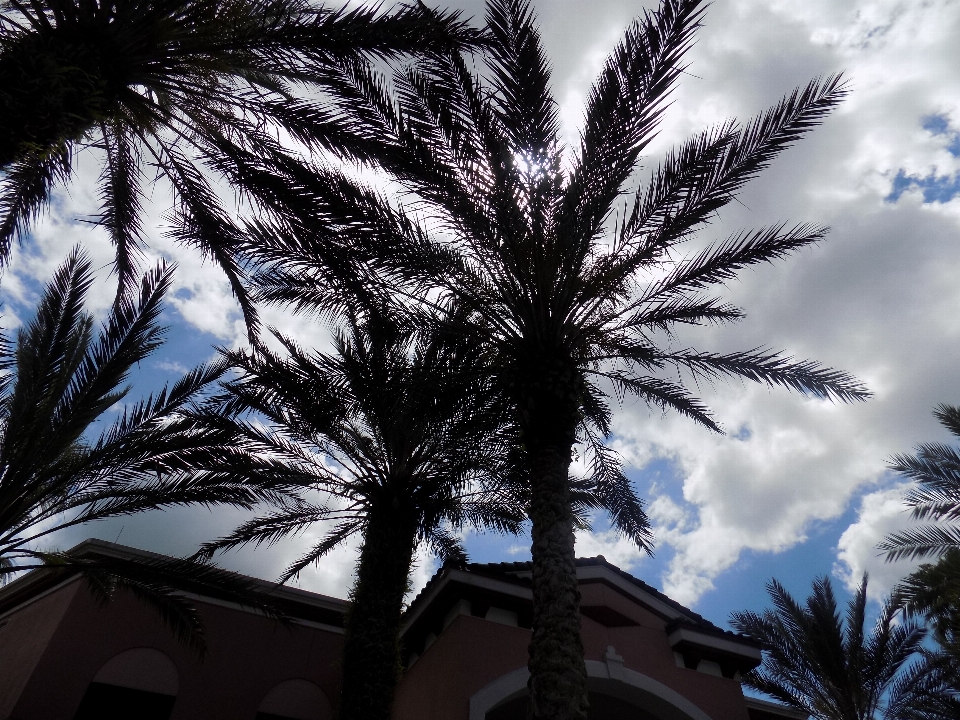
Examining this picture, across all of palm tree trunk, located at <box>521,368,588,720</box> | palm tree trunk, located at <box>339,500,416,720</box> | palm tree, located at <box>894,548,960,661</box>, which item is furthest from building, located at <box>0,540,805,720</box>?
palm tree, located at <box>894,548,960,661</box>

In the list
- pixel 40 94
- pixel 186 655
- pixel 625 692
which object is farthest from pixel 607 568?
pixel 40 94

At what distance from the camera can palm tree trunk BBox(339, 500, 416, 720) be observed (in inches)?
340

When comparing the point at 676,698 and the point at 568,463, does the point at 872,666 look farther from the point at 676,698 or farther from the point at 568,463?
the point at 568,463

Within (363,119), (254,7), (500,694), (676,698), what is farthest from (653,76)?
(676,698)

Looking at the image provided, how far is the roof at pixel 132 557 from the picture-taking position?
1188cm

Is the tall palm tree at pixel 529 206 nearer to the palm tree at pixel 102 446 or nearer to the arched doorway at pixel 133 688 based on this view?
the palm tree at pixel 102 446

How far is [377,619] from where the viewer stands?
905 centimetres

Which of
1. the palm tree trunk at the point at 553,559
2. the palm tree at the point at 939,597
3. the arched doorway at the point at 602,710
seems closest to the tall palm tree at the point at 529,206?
the palm tree trunk at the point at 553,559

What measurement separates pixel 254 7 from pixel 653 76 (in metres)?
4.19

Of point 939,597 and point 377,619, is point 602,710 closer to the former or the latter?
point 377,619

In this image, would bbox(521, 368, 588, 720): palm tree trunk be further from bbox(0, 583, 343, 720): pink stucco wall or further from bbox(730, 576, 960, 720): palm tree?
bbox(730, 576, 960, 720): palm tree

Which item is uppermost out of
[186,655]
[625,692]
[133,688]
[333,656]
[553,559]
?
[333,656]

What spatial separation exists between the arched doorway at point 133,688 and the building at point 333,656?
18 millimetres

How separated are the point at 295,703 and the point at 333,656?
1.12m
